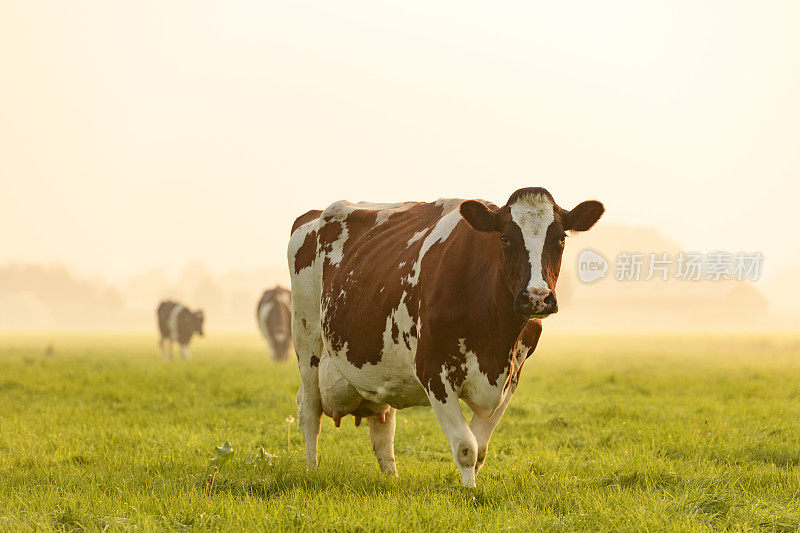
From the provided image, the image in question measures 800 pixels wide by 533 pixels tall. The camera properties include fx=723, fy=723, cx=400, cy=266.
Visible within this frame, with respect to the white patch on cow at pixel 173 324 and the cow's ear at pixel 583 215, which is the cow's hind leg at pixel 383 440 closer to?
the cow's ear at pixel 583 215

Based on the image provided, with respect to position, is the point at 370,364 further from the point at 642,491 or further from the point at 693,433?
the point at 693,433

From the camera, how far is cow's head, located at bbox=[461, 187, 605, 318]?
5246 millimetres

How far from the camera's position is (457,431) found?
19.4ft

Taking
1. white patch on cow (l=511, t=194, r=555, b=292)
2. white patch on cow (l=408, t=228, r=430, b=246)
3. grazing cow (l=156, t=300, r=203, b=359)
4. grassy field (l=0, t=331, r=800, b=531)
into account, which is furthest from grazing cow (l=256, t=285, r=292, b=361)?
white patch on cow (l=511, t=194, r=555, b=292)

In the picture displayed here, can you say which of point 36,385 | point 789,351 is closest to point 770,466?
point 36,385

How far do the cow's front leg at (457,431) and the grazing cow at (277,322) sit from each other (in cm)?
2336

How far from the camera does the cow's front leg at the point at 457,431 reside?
5.90 metres

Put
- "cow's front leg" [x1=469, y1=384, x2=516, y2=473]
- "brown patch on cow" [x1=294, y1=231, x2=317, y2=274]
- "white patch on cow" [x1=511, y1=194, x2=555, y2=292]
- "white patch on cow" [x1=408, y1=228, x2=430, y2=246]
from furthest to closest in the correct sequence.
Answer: "brown patch on cow" [x1=294, y1=231, x2=317, y2=274], "white patch on cow" [x1=408, y1=228, x2=430, y2=246], "cow's front leg" [x1=469, y1=384, x2=516, y2=473], "white patch on cow" [x1=511, y1=194, x2=555, y2=292]

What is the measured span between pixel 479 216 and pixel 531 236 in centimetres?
48

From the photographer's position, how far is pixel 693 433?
9273 millimetres

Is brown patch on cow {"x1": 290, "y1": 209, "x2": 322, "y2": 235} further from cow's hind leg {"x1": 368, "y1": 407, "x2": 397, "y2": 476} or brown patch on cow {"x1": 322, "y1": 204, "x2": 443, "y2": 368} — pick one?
cow's hind leg {"x1": 368, "y1": 407, "x2": 397, "y2": 476}

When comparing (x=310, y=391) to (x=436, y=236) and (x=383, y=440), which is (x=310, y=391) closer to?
(x=383, y=440)

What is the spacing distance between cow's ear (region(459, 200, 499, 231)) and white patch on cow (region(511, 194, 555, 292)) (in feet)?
0.62

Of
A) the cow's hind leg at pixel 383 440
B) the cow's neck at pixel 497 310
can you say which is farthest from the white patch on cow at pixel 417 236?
the cow's hind leg at pixel 383 440
